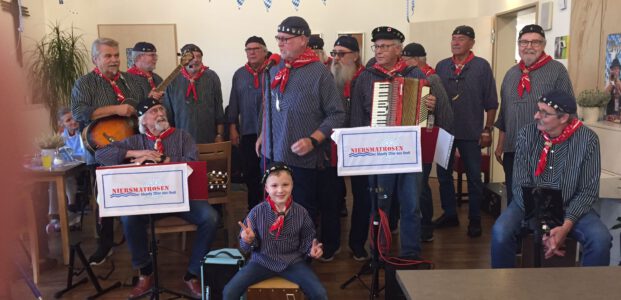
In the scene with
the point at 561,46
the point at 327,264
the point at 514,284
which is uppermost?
the point at 561,46

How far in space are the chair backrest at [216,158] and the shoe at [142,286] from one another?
71 cm

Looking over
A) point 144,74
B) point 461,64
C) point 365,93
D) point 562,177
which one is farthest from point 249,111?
point 562,177

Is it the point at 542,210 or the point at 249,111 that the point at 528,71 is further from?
the point at 249,111

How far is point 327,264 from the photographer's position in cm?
380

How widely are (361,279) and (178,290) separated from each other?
1.17 metres

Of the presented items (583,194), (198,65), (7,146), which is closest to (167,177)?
(198,65)

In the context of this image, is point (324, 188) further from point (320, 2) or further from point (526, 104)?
point (320, 2)

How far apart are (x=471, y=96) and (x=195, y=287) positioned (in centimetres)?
265

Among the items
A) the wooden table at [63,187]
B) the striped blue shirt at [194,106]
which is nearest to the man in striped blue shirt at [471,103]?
the striped blue shirt at [194,106]

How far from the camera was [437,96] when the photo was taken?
135 inches

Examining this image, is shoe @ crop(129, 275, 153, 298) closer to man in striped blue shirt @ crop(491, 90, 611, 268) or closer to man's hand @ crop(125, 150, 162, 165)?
man's hand @ crop(125, 150, 162, 165)

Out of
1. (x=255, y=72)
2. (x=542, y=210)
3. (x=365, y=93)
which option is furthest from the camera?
(x=255, y=72)

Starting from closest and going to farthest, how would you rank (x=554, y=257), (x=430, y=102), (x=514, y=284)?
1. (x=514, y=284)
2. (x=554, y=257)
3. (x=430, y=102)

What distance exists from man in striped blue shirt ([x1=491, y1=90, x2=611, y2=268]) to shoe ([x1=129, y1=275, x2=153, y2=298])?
2.07 meters
